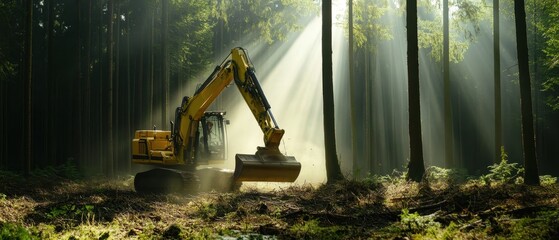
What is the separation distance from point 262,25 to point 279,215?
40.8ft

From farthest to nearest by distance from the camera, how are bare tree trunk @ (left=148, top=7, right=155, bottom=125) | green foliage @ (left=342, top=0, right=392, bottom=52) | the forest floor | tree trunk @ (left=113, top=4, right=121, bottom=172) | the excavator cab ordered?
bare tree trunk @ (left=148, top=7, right=155, bottom=125) < tree trunk @ (left=113, top=4, right=121, bottom=172) < green foliage @ (left=342, top=0, right=392, bottom=52) < the excavator cab < the forest floor

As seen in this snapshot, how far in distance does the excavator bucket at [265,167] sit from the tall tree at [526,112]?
6.32m

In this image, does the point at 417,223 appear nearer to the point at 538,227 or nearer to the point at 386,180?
the point at 538,227

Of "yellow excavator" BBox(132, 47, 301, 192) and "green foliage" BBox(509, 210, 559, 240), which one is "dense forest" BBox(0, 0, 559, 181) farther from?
"green foliage" BBox(509, 210, 559, 240)

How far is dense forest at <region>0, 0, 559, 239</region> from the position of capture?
1241cm

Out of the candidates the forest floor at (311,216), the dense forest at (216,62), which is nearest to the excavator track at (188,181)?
the forest floor at (311,216)

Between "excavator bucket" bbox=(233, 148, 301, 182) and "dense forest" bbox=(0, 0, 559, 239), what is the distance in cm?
55

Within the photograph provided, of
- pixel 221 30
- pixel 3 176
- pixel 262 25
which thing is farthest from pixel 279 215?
pixel 221 30

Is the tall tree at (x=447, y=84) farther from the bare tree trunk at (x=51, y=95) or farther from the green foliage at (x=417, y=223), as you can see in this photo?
the bare tree trunk at (x=51, y=95)

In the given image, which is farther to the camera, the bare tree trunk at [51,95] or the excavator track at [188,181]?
the bare tree trunk at [51,95]

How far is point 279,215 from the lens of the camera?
493 inches

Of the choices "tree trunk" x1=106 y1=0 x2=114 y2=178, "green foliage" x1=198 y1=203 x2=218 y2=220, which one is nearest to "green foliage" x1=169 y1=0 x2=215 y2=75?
"tree trunk" x1=106 y1=0 x2=114 y2=178

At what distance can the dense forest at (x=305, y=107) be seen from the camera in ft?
40.7

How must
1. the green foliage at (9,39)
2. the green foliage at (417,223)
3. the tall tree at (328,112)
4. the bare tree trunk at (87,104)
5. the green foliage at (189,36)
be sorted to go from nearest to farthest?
1. the green foliage at (417,223)
2. the tall tree at (328,112)
3. the green foliage at (9,39)
4. the bare tree trunk at (87,104)
5. the green foliage at (189,36)
